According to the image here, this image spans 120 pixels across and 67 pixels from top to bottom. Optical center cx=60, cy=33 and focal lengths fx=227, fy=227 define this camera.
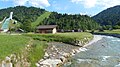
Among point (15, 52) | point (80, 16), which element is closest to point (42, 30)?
point (15, 52)

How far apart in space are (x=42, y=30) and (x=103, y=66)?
66.4m

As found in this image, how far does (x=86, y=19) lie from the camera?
189625mm

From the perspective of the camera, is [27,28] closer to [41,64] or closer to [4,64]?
[41,64]

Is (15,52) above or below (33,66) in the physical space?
above

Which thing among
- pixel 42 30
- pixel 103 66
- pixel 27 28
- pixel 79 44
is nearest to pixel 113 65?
pixel 103 66

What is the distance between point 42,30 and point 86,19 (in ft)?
329

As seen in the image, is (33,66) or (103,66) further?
(103,66)

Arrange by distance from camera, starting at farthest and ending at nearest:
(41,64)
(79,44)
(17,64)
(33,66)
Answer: (79,44) < (41,64) < (33,66) < (17,64)

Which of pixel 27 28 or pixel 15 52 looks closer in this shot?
pixel 15 52

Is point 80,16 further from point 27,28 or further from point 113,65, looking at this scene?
point 113,65

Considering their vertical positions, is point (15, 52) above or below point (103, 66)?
above

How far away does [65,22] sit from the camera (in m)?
160

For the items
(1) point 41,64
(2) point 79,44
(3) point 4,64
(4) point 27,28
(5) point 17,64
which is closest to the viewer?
(3) point 4,64

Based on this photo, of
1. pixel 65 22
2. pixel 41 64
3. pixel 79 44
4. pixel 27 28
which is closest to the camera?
pixel 41 64
